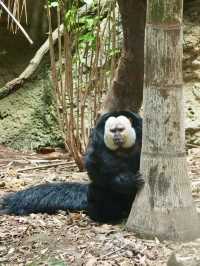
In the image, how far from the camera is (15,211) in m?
5.35

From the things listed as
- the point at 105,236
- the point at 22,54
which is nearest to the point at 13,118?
the point at 22,54

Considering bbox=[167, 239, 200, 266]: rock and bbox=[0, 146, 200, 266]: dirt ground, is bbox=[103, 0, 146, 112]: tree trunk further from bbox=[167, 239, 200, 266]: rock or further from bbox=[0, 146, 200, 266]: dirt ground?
bbox=[167, 239, 200, 266]: rock

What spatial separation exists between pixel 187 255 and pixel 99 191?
4.06 ft

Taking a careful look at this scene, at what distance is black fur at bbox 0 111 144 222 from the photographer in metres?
4.90

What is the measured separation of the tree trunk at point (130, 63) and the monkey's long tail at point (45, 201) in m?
1.23

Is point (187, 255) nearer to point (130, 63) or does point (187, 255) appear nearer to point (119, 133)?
point (119, 133)

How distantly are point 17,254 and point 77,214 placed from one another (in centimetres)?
95

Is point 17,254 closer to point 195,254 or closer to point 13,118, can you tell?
point 195,254

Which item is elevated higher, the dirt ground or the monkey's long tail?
the monkey's long tail

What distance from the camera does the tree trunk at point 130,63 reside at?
564 cm

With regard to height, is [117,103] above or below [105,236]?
above

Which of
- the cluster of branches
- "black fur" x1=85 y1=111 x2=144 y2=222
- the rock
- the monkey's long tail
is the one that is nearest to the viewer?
the rock

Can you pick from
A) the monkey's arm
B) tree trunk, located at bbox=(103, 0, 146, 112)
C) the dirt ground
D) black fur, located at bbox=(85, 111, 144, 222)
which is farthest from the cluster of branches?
the monkey's arm

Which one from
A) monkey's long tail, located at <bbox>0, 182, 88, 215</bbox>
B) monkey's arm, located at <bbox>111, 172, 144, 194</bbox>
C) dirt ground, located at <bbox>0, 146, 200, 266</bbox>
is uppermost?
monkey's arm, located at <bbox>111, 172, 144, 194</bbox>
